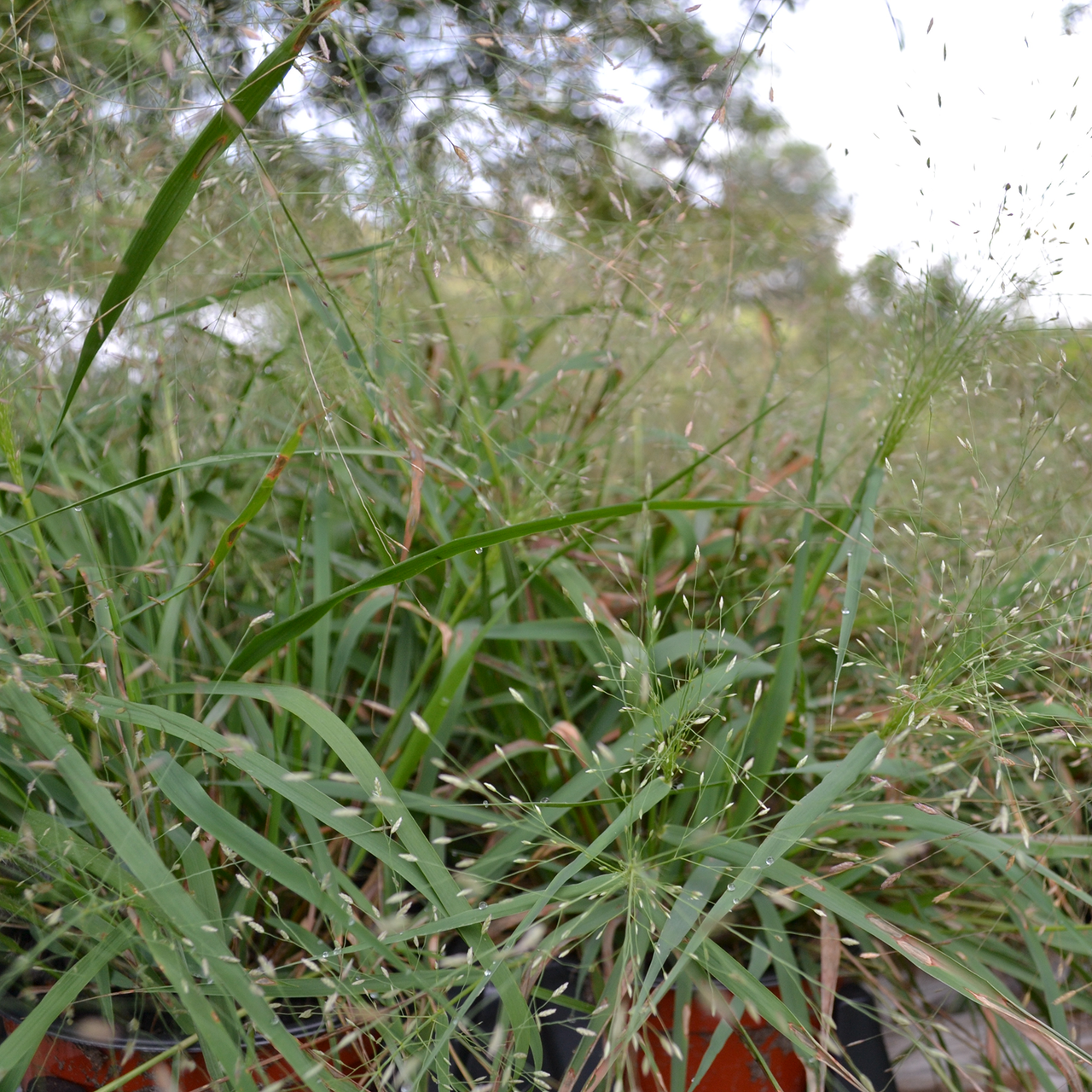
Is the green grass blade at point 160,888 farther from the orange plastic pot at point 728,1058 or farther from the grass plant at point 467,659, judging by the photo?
the orange plastic pot at point 728,1058

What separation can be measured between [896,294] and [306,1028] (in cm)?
94

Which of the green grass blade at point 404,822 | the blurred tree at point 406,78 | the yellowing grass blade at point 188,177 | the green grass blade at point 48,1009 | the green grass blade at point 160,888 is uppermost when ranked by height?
the blurred tree at point 406,78

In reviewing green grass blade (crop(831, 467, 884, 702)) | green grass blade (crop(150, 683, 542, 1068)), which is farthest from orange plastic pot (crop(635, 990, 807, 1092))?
green grass blade (crop(831, 467, 884, 702))

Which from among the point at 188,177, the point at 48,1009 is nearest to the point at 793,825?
the point at 48,1009

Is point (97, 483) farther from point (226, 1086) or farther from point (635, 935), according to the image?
point (635, 935)

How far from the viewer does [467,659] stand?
0.76 meters

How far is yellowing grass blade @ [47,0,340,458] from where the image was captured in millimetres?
565

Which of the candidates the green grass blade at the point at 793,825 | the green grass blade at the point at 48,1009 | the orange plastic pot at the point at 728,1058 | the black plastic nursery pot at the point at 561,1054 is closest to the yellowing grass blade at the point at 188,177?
the green grass blade at the point at 48,1009

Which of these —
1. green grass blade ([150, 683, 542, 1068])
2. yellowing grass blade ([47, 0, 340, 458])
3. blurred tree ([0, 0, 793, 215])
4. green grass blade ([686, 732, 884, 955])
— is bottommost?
green grass blade ([150, 683, 542, 1068])

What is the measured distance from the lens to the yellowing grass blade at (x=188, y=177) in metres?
0.57

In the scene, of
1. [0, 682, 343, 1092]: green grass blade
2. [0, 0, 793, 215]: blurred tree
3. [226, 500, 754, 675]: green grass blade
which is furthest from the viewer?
[0, 0, 793, 215]: blurred tree

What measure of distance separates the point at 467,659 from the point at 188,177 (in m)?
0.46

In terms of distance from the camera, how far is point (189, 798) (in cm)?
61

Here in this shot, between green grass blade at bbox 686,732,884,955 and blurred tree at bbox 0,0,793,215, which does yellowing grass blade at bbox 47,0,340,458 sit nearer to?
blurred tree at bbox 0,0,793,215
